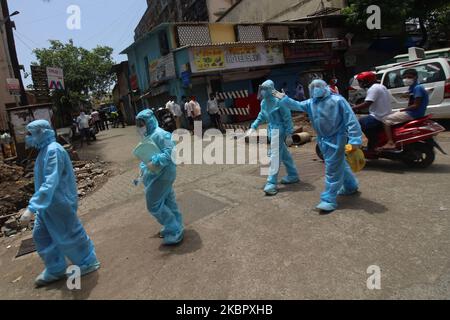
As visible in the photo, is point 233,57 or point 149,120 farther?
point 233,57

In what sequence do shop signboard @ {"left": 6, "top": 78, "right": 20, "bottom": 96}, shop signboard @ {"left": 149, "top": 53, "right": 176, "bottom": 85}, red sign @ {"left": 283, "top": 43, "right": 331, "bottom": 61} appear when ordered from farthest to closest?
red sign @ {"left": 283, "top": 43, "right": 331, "bottom": 61} → shop signboard @ {"left": 149, "top": 53, "right": 176, "bottom": 85} → shop signboard @ {"left": 6, "top": 78, "right": 20, "bottom": 96}

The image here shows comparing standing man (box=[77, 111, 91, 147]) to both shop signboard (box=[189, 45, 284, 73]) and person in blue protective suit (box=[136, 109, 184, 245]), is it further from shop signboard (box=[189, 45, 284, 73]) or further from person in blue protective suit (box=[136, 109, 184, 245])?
person in blue protective suit (box=[136, 109, 184, 245])

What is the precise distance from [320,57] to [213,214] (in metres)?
17.8

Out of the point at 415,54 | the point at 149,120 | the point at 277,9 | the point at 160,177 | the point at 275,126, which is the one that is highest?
the point at 277,9

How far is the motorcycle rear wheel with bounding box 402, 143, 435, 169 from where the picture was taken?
611 cm

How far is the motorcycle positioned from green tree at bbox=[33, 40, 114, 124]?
28.1 meters

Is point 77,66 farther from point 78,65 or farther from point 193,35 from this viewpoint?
point 193,35

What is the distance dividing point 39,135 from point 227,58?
541 inches

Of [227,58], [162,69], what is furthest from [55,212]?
[162,69]

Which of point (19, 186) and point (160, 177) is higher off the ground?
point (160, 177)

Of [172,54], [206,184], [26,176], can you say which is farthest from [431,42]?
[26,176]

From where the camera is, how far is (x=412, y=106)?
6051mm

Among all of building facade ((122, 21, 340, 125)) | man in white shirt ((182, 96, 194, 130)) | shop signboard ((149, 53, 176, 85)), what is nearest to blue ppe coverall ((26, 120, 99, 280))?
man in white shirt ((182, 96, 194, 130))
